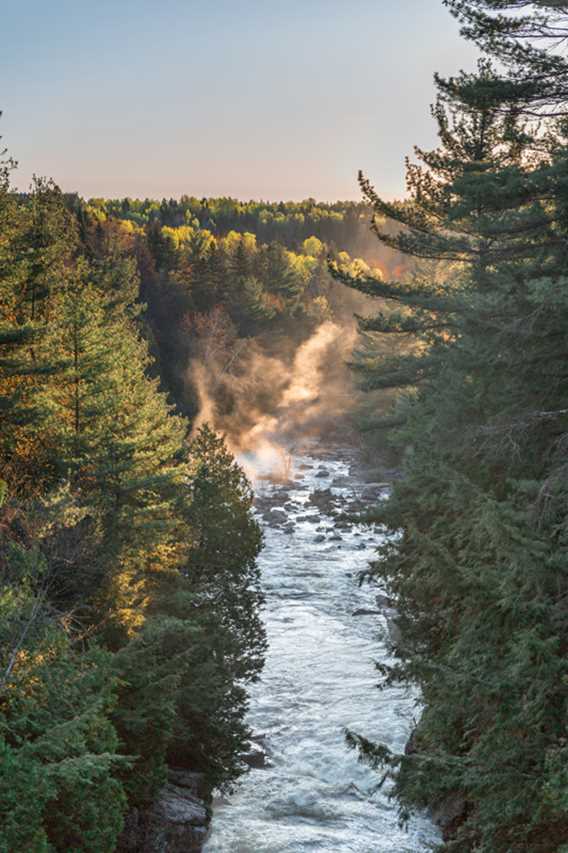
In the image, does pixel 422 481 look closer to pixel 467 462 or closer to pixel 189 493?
pixel 467 462

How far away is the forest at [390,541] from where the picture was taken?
9.52 m

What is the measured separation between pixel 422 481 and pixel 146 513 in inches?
378

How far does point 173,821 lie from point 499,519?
12.0m

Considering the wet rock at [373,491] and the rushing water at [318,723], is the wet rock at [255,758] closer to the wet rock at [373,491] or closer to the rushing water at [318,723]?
the rushing water at [318,723]

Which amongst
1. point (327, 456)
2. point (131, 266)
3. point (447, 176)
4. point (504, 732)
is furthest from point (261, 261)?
point (504, 732)

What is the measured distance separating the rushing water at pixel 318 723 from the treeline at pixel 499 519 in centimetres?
292

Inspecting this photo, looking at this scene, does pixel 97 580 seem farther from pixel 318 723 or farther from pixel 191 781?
pixel 318 723

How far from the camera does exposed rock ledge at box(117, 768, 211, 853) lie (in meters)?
15.3

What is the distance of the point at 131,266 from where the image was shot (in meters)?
49.8

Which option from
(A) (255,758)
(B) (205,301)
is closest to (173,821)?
(A) (255,758)

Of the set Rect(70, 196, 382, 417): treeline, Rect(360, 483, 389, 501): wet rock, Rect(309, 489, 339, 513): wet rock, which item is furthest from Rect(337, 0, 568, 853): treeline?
Rect(70, 196, 382, 417): treeline

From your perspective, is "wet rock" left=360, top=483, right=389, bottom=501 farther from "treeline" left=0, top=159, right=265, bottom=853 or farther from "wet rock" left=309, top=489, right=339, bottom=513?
"treeline" left=0, top=159, right=265, bottom=853

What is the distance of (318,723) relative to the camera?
25188 millimetres

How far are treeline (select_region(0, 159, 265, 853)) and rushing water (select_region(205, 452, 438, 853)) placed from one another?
1.73m
